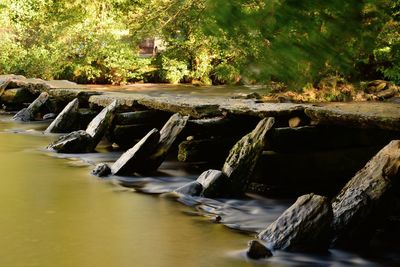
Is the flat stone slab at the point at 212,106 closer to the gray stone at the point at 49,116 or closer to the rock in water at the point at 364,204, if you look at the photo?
the rock in water at the point at 364,204

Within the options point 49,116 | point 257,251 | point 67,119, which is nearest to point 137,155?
point 257,251

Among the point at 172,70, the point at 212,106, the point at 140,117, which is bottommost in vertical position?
the point at 140,117

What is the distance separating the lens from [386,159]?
5387mm

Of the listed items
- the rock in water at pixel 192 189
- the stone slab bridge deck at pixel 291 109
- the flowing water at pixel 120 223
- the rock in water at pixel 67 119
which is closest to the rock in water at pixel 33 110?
the rock in water at pixel 67 119

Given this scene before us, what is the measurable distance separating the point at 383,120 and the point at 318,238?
1.90 meters

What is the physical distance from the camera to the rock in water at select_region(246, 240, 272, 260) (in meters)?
4.86

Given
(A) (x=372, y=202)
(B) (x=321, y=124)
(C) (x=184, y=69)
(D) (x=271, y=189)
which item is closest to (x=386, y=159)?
(A) (x=372, y=202)

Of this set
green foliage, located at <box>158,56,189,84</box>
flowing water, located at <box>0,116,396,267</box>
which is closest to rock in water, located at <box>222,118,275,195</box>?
flowing water, located at <box>0,116,396,267</box>

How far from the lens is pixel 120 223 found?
6387 millimetres

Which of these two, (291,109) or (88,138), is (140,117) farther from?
(291,109)

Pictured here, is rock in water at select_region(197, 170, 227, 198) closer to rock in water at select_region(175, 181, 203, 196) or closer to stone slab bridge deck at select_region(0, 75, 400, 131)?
rock in water at select_region(175, 181, 203, 196)

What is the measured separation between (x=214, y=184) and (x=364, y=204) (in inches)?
90.6

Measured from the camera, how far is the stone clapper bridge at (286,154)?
5117 mm

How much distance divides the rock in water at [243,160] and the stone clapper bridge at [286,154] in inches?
0.5
